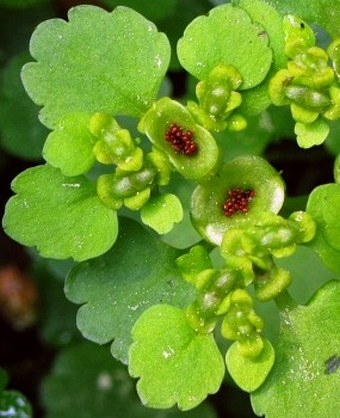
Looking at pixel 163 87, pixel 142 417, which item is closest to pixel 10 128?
pixel 163 87

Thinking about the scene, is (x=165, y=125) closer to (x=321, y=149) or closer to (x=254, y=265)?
Answer: (x=254, y=265)

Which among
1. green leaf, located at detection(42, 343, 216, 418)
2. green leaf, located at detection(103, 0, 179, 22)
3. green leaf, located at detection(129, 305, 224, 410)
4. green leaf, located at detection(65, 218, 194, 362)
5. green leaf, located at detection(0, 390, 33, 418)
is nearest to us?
green leaf, located at detection(129, 305, 224, 410)

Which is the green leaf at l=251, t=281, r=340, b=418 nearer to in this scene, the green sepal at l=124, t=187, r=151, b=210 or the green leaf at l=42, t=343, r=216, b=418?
the green sepal at l=124, t=187, r=151, b=210

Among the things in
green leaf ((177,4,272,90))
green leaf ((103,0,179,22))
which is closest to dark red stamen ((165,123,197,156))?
green leaf ((177,4,272,90))

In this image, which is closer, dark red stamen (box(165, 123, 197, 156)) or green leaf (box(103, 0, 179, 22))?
dark red stamen (box(165, 123, 197, 156))

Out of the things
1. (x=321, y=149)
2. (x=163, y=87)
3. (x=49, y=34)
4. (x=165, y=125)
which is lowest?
(x=321, y=149)

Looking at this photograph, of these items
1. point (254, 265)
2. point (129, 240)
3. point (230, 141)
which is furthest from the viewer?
point (230, 141)
